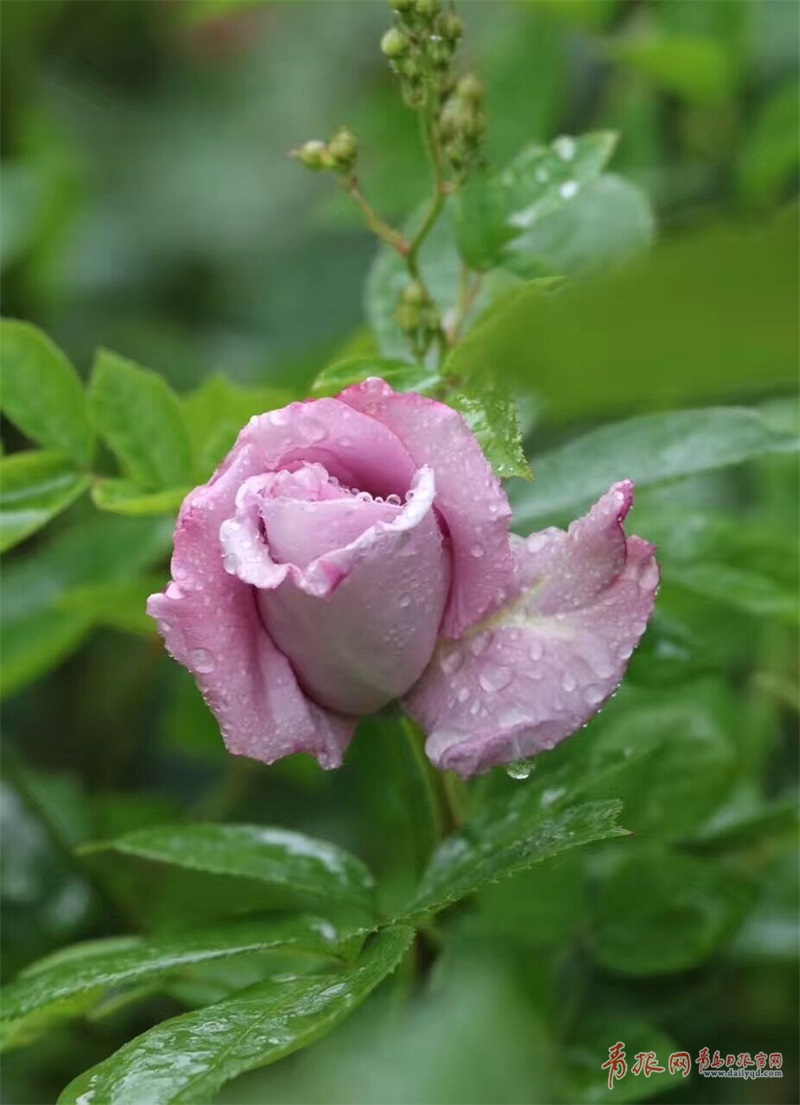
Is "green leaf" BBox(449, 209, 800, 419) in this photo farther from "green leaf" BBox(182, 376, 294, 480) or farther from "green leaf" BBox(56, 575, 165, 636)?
"green leaf" BBox(56, 575, 165, 636)

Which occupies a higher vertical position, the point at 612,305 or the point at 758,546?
the point at 612,305

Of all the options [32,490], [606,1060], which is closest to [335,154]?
[32,490]

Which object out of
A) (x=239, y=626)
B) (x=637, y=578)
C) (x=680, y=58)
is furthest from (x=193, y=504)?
(x=680, y=58)

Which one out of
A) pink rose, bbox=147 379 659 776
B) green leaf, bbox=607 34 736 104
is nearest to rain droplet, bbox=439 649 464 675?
pink rose, bbox=147 379 659 776

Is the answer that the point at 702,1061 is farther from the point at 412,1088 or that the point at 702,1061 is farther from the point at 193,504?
the point at 193,504

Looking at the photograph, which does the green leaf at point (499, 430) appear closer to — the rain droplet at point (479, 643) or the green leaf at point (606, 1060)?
the rain droplet at point (479, 643)

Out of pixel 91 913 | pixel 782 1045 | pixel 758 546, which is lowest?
pixel 782 1045

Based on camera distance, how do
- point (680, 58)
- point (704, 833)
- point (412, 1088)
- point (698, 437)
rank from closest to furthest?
point (412, 1088) < point (698, 437) < point (704, 833) < point (680, 58)
